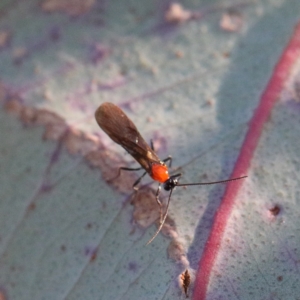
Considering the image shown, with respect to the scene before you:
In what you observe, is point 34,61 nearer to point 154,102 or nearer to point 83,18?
point 83,18

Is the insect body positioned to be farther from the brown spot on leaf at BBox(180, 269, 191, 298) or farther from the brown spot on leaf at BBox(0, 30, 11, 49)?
the brown spot on leaf at BBox(0, 30, 11, 49)

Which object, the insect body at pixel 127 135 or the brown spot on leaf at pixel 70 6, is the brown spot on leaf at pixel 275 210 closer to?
the insect body at pixel 127 135

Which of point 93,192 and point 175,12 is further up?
point 175,12

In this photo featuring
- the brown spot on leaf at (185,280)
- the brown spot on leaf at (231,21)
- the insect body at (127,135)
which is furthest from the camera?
the brown spot on leaf at (231,21)

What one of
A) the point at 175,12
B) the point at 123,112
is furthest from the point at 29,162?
the point at 175,12

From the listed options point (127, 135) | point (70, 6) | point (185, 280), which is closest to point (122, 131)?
point (127, 135)

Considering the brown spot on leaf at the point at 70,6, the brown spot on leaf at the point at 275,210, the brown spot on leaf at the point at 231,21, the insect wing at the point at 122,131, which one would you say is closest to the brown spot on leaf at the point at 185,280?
the brown spot on leaf at the point at 275,210

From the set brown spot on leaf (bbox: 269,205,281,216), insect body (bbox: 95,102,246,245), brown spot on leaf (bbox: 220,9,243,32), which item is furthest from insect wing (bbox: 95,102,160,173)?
brown spot on leaf (bbox: 220,9,243,32)

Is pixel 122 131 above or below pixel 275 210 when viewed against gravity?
above

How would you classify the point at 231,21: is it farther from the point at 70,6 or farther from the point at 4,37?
the point at 4,37
